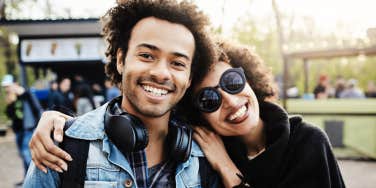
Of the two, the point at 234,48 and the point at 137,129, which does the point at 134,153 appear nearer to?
the point at 137,129

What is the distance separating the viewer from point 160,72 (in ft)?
6.65

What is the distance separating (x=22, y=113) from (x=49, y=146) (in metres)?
5.02

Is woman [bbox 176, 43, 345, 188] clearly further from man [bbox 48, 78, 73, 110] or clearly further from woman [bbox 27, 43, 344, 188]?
man [bbox 48, 78, 73, 110]

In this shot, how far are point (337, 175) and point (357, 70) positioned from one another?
99.8 feet

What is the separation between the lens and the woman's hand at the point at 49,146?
185 cm

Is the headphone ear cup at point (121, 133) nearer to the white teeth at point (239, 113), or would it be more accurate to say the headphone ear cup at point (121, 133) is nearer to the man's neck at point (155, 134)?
the man's neck at point (155, 134)

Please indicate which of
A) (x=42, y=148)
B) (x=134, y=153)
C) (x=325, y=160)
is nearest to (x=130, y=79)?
(x=134, y=153)

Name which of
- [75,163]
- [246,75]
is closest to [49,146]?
[75,163]

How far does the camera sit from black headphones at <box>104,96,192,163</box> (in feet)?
6.40

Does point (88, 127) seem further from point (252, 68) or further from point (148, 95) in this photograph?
point (252, 68)

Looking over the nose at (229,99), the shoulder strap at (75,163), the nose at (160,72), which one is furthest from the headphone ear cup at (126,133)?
the nose at (229,99)

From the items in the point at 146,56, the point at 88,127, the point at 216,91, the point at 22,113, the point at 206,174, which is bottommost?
the point at 22,113

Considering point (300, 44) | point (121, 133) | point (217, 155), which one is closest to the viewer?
point (121, 133)

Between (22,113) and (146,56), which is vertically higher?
(146,56)
